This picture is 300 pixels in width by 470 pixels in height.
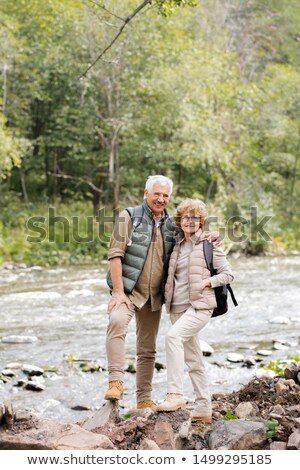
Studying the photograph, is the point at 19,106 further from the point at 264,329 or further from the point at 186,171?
the point at 264,329

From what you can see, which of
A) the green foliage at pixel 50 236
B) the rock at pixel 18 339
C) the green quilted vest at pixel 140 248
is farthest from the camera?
the green foliage at pixel 50 236

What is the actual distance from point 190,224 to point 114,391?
166 cm

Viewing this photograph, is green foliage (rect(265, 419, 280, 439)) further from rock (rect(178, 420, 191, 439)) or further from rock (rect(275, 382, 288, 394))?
rock (rect(275, 382, 288, 394))

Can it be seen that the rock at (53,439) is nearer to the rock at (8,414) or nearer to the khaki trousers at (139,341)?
the rock at (8,414)

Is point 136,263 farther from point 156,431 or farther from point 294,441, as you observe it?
point 294,441

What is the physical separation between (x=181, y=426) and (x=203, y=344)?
5538 millimetres

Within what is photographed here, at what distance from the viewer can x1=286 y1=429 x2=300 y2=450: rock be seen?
4.72 m

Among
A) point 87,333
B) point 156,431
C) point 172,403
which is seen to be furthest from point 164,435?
point 87,333

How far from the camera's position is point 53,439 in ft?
16.1

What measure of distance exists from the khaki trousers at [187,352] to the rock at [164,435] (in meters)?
0.50

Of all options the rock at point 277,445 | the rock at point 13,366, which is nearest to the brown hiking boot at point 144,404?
the rock at point 277,445

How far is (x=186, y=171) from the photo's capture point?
117 feet

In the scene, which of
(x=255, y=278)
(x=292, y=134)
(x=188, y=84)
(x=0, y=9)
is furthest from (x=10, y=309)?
(x=292, y=134)

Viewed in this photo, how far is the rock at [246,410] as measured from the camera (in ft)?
19.5
